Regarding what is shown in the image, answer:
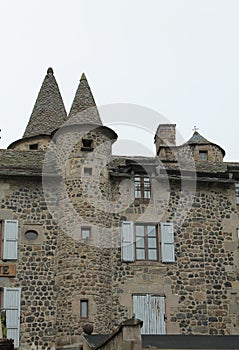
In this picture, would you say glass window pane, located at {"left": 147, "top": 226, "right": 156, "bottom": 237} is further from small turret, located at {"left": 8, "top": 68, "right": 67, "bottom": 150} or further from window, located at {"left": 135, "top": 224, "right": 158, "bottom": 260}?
small turret, located at {"left": 8, "top": 68, "right": 67, "bottom": 150}

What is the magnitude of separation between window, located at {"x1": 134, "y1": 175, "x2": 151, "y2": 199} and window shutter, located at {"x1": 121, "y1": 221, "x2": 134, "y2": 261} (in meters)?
1.14

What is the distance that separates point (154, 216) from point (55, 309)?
447 centimetres

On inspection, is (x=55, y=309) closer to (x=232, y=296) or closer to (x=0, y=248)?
(x=0, y=248)

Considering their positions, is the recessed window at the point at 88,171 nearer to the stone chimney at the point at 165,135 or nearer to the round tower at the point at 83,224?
the round tower at the point at 83,224

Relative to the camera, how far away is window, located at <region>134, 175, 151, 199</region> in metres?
21.4

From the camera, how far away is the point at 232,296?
20.7 metres

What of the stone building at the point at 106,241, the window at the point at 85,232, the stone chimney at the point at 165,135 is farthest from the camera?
the stone chimney at the point at 165,135

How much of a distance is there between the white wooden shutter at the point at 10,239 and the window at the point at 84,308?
2.54 metres

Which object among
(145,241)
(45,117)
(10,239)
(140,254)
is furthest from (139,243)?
(45,117)

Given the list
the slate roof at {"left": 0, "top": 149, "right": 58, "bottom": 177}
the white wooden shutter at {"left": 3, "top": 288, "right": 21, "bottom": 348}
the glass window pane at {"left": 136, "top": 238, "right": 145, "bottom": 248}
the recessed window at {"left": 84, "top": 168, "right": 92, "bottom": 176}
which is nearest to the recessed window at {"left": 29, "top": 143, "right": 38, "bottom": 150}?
the slate roof at {"left": 0, "top": 149, "right": 58, "bottom": 177}

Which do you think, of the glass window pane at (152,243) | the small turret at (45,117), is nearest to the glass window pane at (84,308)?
the glass window pane at (152,243)

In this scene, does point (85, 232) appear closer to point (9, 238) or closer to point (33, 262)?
point (33, 262)

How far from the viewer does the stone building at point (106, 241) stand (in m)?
19.4

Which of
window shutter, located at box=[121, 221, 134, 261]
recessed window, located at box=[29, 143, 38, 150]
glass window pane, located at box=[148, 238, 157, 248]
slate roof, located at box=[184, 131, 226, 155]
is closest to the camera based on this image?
window shutter, located at box=[121, 221, 134, 261]
